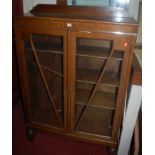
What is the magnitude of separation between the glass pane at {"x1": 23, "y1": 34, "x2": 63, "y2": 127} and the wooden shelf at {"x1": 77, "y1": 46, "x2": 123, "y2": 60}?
0.55 feet

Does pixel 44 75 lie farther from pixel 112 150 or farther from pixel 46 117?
pixel 112 150

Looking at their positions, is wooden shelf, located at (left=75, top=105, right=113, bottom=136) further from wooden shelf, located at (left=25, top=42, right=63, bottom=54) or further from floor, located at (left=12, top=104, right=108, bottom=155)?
wooden shelf, located at (left=25, top=42, right=63, bottom=54)

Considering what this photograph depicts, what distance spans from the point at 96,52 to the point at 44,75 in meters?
0.48

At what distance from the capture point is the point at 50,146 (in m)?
1.80

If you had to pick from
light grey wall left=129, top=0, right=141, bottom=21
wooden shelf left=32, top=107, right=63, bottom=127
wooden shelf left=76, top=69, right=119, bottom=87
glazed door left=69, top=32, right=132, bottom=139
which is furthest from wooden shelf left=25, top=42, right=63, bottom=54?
light grey wall left=129, top=0, right=141, bottom=21

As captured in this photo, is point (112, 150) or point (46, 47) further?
point (112, 150)

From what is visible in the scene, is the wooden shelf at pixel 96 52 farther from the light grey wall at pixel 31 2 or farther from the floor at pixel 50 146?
the floor at pixel 50 146

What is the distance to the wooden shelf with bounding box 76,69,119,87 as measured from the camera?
1.47 m

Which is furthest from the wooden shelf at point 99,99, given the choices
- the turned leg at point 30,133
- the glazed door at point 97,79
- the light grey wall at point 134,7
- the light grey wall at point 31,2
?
the light grey wall at point 31,2

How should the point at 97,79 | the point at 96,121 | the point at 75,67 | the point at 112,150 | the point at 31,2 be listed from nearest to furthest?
the point at 75,67 → the point at 97,79 → the point at 112,150 → the point at 96,121 → the point at 31,2

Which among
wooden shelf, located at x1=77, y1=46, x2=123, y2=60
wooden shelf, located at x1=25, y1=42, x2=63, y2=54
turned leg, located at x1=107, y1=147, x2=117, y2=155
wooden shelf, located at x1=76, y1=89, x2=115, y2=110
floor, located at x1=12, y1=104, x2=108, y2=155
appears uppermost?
wooden shelf, located at x1=25, y1=42, x2=63, y2=54

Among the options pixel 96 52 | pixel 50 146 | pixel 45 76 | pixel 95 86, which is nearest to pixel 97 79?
pixel 95 86
